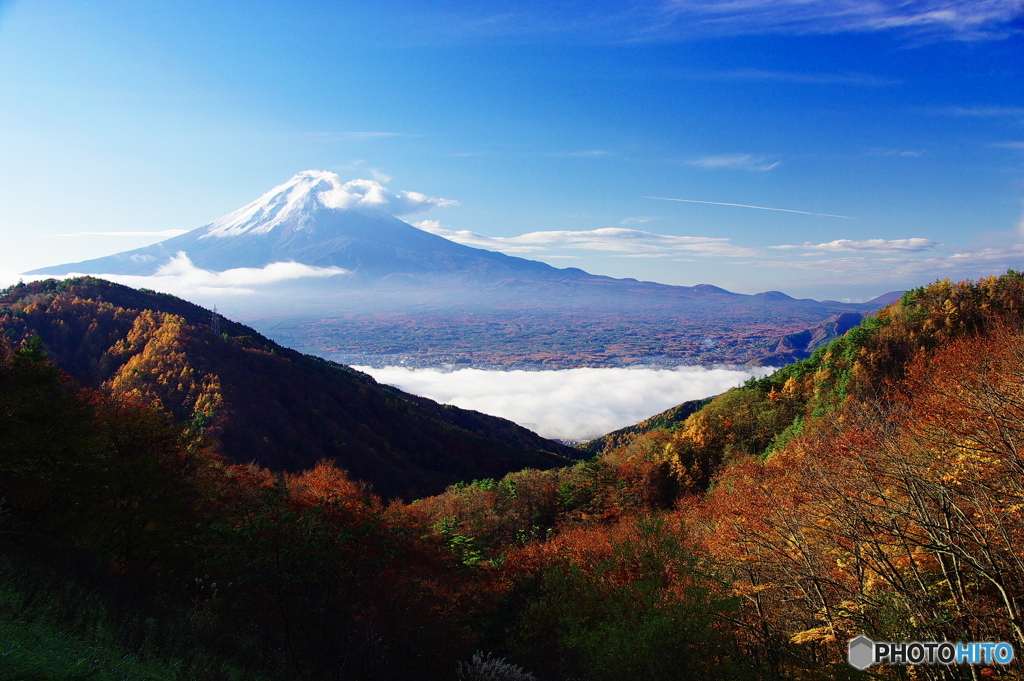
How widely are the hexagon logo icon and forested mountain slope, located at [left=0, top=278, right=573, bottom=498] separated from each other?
5495cm

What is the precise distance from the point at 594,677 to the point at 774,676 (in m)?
4.35

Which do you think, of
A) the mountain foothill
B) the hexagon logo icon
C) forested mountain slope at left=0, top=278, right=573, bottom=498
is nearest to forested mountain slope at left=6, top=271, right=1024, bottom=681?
the mountain foothill

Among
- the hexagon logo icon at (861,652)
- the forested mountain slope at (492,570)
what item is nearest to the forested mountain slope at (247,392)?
the forested mountain slope at (492,570)

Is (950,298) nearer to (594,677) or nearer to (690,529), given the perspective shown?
(690,529)

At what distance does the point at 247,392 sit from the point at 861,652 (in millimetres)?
71476

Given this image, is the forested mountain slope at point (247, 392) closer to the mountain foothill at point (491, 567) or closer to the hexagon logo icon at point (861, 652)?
the mountain foothill at point (491, 567)

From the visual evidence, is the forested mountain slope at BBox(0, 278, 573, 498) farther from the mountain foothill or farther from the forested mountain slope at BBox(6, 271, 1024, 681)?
the forested mountain slope at BBox(6, 271, 1024, 681)

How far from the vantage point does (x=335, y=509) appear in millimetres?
16234

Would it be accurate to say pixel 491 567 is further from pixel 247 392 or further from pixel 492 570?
pixel 247 392

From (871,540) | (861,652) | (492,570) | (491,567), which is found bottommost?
(491,567)

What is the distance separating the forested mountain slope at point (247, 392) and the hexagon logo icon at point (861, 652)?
54951mm

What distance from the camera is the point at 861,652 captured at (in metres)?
9.77

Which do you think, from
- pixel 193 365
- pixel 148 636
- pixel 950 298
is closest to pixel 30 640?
pixel 148 636

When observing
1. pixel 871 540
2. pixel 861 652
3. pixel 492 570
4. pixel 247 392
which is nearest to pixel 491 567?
pixel 492 570
